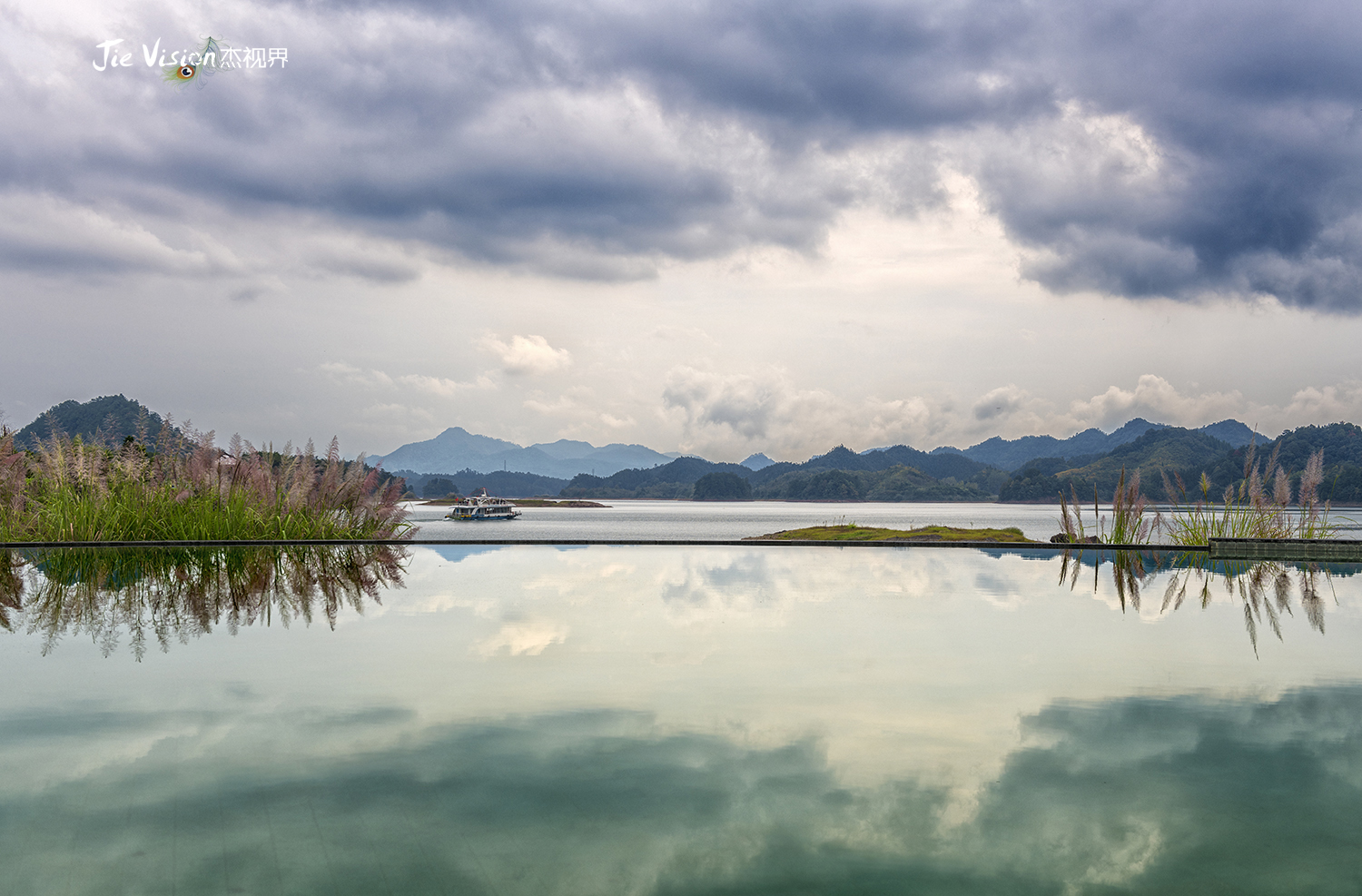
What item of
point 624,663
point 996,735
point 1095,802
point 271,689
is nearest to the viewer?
point 1095,802

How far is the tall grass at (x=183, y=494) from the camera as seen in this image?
904 centimetres

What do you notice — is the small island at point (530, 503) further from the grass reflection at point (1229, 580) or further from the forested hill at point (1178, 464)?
the grass reflection at point (1229, 580)

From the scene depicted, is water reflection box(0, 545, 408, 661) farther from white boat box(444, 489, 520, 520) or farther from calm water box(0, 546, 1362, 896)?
white boat box(444, 489, 520, 520)

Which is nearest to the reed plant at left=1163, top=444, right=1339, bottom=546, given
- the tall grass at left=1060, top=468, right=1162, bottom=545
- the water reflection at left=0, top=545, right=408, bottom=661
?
the tall grass at left=1060, top=468, right=1162, bottom=545

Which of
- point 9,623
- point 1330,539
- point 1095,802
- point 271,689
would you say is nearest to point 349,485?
point 9,623

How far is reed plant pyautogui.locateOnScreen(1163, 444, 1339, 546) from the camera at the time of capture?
8930mm

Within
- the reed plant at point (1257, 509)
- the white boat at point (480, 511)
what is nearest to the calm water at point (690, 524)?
the white boat at point (480, 511)

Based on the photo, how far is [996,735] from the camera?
9.46 feet

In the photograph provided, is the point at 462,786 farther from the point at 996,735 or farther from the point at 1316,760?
the point at 1316,760

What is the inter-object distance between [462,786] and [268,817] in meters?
0.47

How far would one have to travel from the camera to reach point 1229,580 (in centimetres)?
724

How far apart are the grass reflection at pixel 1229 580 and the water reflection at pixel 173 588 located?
206 inches

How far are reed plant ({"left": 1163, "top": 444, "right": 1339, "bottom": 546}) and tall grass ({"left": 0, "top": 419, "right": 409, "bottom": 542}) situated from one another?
27.5 ft

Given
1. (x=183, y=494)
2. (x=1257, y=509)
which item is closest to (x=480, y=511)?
(x=183, y=494)
